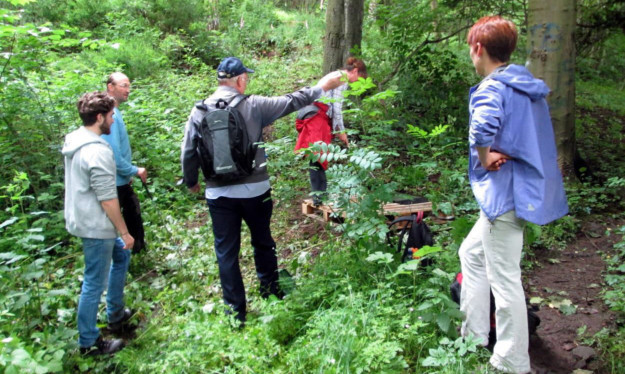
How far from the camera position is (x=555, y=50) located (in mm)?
5117

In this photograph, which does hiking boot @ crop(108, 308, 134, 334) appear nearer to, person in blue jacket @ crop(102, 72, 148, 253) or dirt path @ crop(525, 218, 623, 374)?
person in blue jacket @ crop(102, 72, 148, 253)

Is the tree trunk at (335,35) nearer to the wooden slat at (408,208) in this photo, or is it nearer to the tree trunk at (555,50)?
the tree trunk at (555,50)

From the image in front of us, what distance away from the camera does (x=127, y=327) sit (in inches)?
167

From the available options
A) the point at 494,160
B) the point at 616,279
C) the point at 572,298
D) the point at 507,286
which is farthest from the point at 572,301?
the point at 494,160

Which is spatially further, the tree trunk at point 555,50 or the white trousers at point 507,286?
the tree trunk at point 555,50

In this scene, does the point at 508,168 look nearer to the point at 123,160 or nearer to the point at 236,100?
the point at 236,100

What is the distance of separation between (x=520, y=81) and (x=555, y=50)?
307 centimetres

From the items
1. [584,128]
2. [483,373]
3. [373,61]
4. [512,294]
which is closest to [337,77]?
[512,294]

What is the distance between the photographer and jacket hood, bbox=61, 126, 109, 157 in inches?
135

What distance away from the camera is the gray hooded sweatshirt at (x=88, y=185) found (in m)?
3.42

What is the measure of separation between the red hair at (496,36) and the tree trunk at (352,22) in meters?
6.43

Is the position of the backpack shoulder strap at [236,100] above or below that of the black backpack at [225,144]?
above

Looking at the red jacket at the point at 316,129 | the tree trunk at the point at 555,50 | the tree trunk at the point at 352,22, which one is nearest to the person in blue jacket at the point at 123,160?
the red jacket at the point at 316,129

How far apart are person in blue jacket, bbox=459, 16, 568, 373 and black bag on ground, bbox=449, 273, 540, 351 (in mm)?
306
